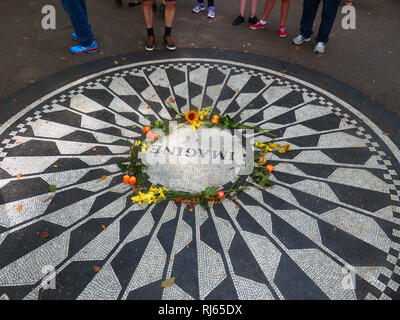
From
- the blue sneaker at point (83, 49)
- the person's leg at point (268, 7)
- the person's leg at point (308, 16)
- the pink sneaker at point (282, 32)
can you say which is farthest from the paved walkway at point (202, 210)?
the person's leg at point (268, 7)

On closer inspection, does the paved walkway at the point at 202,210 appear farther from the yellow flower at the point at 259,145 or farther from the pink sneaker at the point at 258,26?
the pink sneaker at the point at 258,26

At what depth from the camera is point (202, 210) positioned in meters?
→ 2.94

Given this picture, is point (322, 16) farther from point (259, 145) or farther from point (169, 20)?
point (259, 145)

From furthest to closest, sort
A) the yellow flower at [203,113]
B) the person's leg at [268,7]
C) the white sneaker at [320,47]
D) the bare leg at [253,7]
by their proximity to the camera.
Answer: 1. the bare leg at [253,7]
2. the person's leg at [268,7]
3. the white sneaker at [320,47]
4. the yellow flower at [203,113]

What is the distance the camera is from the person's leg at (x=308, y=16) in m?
5.10

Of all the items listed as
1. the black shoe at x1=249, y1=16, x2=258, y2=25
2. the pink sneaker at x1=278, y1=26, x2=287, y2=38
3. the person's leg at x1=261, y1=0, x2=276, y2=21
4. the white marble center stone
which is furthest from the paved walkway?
the black shoe at x1=249, y1=16, x2=258, y2=25

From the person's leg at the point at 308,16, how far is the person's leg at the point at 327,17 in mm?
248

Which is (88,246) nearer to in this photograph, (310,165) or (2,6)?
(310,165)

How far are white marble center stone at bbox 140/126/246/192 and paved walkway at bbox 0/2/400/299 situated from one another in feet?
0.98

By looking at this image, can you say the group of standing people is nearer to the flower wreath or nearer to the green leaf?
the flower wreath

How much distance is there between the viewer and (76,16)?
498cm

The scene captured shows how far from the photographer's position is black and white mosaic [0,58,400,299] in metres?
2.45

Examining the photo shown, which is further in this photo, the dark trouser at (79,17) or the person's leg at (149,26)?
the person's leg at (149,26)
